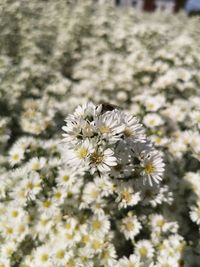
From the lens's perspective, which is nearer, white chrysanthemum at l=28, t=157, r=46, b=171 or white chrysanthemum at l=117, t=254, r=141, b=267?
white chrysanthemum at l=117, t=254, r=141, b=267

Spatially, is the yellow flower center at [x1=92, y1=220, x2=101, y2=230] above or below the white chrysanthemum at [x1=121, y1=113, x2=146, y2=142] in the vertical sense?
below

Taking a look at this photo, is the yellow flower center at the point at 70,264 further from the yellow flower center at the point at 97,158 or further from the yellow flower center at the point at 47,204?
the yellow flower center at the point at 97,158

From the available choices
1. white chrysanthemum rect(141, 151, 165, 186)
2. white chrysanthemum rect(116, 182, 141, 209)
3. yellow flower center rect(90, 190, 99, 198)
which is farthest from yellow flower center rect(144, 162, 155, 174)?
yellow flower center rect(90, 190, 99, 198)

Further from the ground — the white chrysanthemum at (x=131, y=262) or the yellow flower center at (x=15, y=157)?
the yellow flower center at (x=15, y=157)

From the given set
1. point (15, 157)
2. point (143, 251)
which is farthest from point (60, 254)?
point (15, 157)

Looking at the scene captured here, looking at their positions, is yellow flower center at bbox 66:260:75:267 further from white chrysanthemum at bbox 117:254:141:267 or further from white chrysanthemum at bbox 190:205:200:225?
white chrysanthemum at bbox 190:205:200:225

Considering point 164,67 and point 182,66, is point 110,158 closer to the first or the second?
point 164,67

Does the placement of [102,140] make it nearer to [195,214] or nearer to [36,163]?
[36,163]

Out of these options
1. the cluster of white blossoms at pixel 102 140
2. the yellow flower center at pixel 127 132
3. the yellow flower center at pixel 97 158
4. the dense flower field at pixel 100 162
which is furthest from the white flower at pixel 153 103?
the yellow flower center at pixel 97 158

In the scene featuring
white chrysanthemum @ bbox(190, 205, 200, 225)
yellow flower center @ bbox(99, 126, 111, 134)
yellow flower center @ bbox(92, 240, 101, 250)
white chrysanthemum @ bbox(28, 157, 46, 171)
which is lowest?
yellow flower center @ bbox(92, 240, 101, 250)
